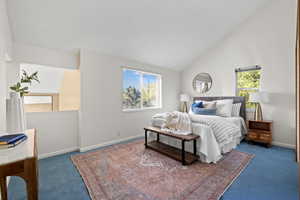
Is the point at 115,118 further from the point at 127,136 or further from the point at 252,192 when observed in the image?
the point at 252,192

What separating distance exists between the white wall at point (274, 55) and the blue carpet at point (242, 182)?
1070 mm

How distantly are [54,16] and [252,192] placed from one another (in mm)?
3774

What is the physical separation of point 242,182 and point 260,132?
6.34ft

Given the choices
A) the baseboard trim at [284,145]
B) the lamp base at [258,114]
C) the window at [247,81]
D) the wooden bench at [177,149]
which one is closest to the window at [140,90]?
the wooden bench at [177,149]

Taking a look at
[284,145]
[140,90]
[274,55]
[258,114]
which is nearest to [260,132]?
[258,114]

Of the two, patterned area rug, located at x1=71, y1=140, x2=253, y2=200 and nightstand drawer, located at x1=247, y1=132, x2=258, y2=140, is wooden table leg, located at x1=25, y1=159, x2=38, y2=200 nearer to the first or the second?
patterned area rug, located at x1=71, y1=140, x2=253, y2=200

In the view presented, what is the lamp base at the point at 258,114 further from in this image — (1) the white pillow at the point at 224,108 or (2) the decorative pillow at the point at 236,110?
(1) the white pillow at the point at 224,108

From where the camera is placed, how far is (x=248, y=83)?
12.5 feet

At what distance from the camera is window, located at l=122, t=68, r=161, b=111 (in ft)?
12.9

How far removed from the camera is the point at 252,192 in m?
1.67

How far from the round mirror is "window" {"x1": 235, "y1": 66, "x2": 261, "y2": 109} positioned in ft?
2.68

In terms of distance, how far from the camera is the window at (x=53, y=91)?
3041mm

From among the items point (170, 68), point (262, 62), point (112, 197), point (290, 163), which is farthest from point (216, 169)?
point (170, 68)

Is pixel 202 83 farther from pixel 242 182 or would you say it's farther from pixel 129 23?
pixel 242 182
